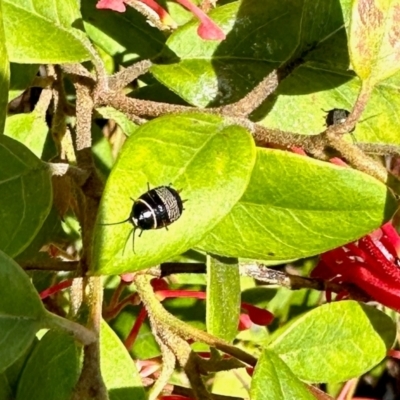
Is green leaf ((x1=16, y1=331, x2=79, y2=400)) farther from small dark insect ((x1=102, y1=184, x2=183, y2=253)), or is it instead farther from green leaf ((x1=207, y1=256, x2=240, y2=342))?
small dark insect ((x1=102, y1=184, x2=183, y2=253))

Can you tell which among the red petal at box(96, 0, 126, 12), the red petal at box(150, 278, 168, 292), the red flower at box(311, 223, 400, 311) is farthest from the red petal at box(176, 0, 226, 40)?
the red petal at box(150, 278, 168, 292)

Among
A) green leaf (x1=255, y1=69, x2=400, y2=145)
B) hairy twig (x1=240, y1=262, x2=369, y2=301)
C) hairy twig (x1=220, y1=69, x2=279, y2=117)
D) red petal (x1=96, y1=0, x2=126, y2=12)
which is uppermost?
red petal (x1=96, y1=0, x2=126, y2=12)

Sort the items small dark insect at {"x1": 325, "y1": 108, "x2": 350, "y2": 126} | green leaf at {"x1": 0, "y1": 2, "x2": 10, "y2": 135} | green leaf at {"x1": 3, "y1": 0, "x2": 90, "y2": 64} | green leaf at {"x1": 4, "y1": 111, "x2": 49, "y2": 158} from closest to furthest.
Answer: green leaf at {"x1": 0, "y1": 2, "x2": 10, "y2": 135}
green leaf at {"x1": 3, "y1": 0, "x2": 90, "y2": 64}
small dark insect at {"x1": 325, "y1": 108, "x2": 350, "y2": 126}
green leaf at {"x1": 4, "y1": 111, "x2": 49, "y2": 158}

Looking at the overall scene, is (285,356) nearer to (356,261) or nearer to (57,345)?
(356,261)

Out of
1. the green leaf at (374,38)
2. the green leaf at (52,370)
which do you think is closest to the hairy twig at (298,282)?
the green leaf at (52,370)

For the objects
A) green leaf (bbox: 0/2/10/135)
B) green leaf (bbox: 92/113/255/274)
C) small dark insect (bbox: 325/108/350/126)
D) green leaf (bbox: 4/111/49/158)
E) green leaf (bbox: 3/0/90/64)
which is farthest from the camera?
green leaf (bbox: 4/111/49/158)

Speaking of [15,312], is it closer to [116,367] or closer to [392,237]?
[116,367]

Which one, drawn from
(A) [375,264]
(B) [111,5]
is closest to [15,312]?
(B) [111,5]

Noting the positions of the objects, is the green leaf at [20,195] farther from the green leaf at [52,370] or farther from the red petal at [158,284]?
the red petal at [158,284]
